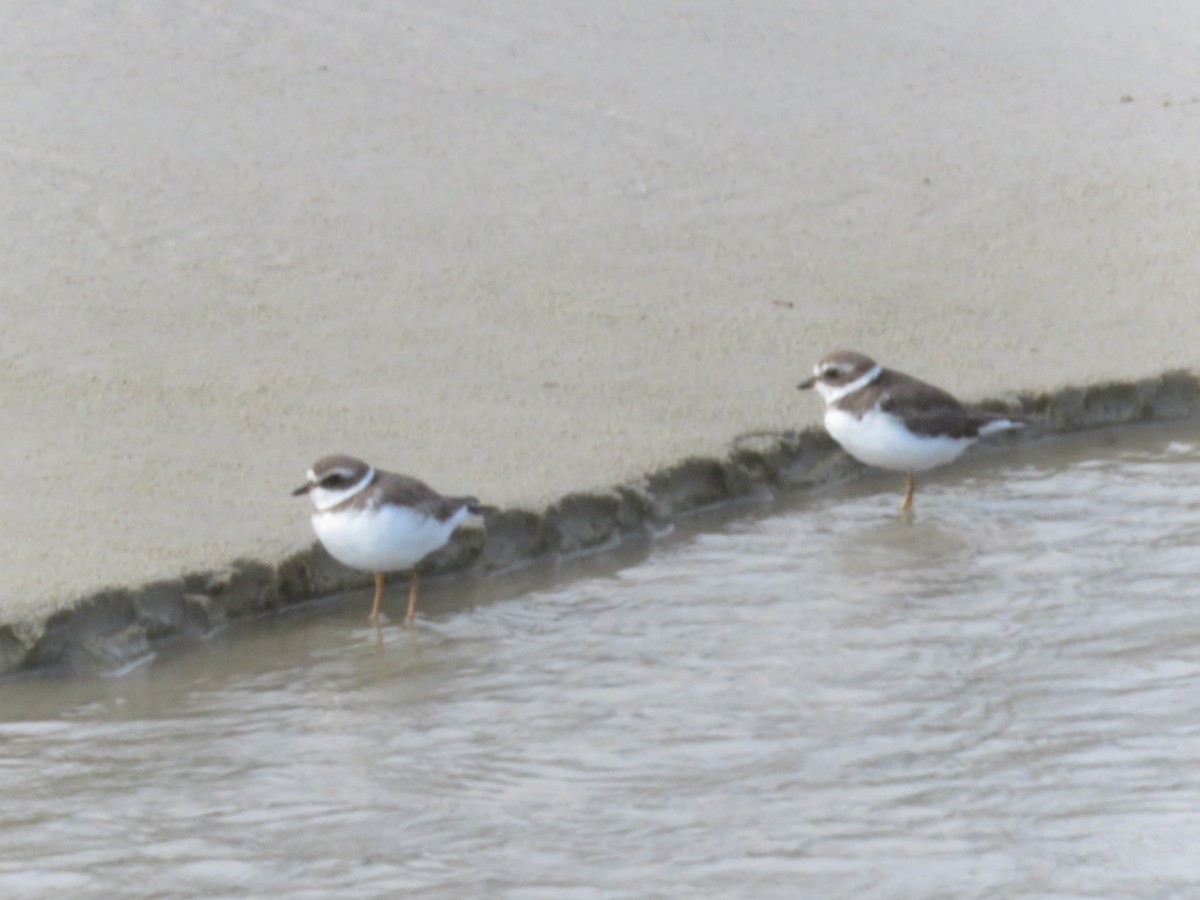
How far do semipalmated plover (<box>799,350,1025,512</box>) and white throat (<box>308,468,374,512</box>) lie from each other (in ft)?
6.73

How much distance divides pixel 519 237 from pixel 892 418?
2.85 metres

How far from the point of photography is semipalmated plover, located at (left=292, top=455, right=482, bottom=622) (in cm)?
603

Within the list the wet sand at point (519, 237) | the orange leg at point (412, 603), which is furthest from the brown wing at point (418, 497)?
the wet sand at point (519, 237)

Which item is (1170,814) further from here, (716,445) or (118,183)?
(118,183)

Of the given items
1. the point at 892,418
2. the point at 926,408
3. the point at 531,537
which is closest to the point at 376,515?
the point at 531,537

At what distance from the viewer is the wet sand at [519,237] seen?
7211mm

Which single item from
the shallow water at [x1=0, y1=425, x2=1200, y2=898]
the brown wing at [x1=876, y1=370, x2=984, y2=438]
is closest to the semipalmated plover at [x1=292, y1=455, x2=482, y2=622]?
the shallow water at [x1=0, y1=425, x2=1200, y2=898]

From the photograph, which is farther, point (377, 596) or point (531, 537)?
point (531, 537)

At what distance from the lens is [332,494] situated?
6.22 metres

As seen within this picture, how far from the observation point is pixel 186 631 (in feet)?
19.7

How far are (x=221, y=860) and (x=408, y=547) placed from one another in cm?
183

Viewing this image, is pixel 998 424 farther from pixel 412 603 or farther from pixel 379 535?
pixel 379 535

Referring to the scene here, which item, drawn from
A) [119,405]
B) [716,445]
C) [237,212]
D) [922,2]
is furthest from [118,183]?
[922,2]

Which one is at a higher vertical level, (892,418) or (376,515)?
(376,515)
